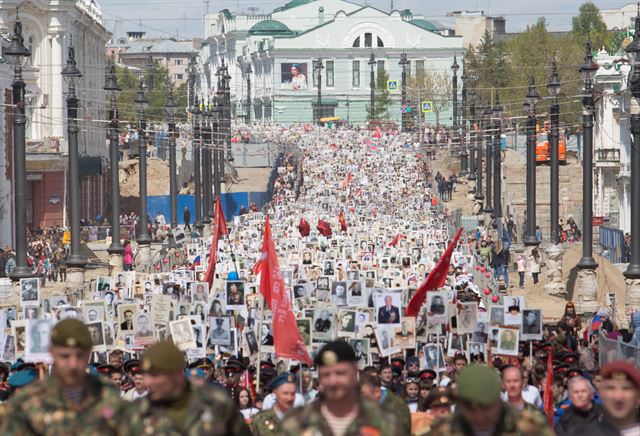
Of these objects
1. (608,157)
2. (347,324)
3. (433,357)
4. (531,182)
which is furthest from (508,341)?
(608,157)

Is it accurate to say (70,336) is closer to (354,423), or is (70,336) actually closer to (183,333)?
(354,423)

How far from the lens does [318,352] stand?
382 inches

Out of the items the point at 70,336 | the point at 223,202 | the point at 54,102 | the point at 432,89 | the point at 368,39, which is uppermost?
the point at 368,39

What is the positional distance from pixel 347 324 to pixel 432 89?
4123 inches

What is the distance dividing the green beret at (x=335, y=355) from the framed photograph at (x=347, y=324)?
1133 centimetres

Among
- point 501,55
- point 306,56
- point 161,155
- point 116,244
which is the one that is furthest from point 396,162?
point 306,56

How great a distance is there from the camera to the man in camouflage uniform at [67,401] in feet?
28.7

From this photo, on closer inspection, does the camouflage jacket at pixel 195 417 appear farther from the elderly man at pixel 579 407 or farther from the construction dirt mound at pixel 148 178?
the construction dirt mound at pixel 148 178

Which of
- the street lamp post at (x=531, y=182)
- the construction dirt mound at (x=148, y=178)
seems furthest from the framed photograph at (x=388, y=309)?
the construction dirt mound at (x=148, y=178)

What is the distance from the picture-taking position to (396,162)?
8788cm

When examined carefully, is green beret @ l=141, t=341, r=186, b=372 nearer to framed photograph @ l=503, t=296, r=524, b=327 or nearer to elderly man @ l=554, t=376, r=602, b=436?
elderly man @ l=554, t=376, r=602, b=436

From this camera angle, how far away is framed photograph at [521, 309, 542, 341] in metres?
20.8

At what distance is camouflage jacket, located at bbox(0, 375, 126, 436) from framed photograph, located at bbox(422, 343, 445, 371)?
389 inches

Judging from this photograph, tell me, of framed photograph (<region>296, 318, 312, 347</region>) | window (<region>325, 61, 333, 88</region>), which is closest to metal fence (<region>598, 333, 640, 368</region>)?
framed photograph (<region>296, 318, 312, 347</region>)
